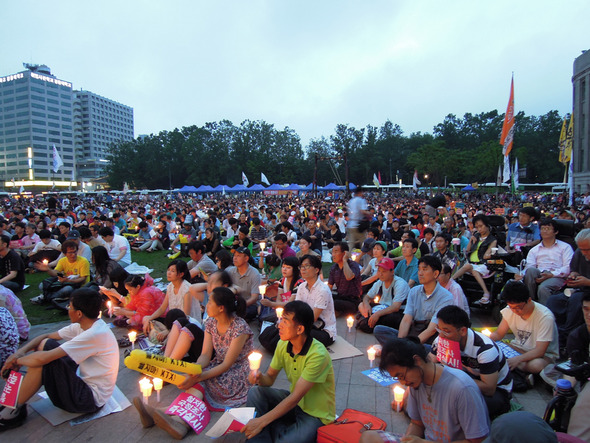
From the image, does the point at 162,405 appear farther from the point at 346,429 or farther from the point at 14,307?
the point at 14,307

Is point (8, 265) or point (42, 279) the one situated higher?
point (8, 265)

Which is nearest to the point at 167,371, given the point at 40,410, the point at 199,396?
the point at 199,396

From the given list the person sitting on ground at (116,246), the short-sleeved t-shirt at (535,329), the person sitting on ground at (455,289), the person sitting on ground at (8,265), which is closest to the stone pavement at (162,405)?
the short-sleeved t-shirt at (535,329)

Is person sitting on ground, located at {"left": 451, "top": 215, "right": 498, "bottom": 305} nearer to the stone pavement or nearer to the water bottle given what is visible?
the stone pavement

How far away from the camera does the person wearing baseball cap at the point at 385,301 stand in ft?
17.1

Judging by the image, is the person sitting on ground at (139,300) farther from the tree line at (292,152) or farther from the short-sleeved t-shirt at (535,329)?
the tree line at (292,152)

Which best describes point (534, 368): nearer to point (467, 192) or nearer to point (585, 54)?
point (585, 54)

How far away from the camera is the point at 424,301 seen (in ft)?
15.0

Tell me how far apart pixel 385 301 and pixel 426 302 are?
102 centimetres

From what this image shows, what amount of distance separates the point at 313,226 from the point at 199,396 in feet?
24.0

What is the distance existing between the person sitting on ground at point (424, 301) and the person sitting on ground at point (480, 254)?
1.61 m

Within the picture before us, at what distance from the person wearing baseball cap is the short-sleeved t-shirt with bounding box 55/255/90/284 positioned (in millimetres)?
5048

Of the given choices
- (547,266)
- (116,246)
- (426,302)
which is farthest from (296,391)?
(116,246)

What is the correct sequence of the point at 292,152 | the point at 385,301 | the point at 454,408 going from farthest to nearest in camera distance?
the point at 292,152, the point at 385,301, the point at 454,408
